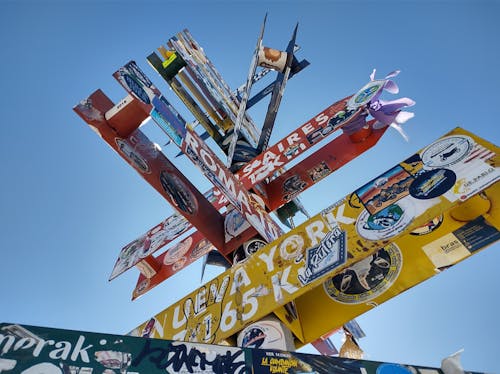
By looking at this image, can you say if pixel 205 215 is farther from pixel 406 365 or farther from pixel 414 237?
pixel 406 365

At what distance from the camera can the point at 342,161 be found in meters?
6.17

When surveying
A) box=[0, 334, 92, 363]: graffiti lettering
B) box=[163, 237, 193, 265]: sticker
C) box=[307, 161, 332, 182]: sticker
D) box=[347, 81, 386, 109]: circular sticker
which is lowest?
box=[307, 161, 332, 182]: sticker

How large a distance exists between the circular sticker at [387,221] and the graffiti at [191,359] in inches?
66.8

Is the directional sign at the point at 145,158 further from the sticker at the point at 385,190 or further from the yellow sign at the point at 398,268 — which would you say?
the sticker at the point at 385,190

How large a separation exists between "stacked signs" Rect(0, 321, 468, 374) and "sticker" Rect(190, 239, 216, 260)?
312 centimetres

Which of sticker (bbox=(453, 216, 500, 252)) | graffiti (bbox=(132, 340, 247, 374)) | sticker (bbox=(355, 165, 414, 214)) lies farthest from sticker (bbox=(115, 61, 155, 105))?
sticker (bbox=(453, 216, 500, 252))

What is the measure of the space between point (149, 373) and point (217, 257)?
331 centimetres

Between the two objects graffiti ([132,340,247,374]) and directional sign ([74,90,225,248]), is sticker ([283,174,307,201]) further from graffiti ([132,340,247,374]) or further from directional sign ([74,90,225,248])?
graffiti ([132,340,247,374])

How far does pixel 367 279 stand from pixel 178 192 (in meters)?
2.19

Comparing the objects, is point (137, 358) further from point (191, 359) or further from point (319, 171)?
point (319, 171)

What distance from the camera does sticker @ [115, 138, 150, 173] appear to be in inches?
172

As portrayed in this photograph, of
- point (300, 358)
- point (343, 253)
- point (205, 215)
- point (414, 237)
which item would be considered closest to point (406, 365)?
point (300, 358)

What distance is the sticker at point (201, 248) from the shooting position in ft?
18.1

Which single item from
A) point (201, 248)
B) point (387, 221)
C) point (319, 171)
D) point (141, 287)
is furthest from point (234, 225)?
point (387, 221)
